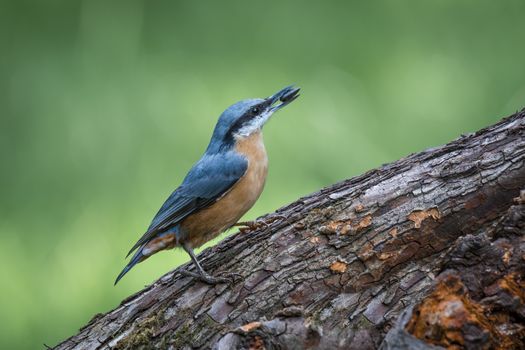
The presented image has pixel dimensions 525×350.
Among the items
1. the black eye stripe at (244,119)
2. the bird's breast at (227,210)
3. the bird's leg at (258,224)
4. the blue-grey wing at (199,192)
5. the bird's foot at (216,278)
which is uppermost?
the black eye stripe at (244,119)

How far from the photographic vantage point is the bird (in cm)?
386

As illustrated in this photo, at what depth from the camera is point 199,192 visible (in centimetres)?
388

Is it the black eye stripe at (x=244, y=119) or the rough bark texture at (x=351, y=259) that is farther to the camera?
the black eye stripe at (x=244, y=119)

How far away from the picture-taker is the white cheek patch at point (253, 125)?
4086 millimetres

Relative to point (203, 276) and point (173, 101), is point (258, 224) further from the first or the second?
point (173, 101)

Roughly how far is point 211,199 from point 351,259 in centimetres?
88

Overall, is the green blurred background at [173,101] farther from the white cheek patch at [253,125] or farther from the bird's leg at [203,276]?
the bird's leg at [203,276]

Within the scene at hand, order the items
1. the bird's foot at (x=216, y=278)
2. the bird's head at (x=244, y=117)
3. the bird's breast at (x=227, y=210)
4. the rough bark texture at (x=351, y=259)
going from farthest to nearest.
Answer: the bird's head at (x=244, y=117) < the bird's breast at (x=227, y=210) < the bird's foot at (x=216, y=278) < the rough bark texture at (x=351, y=259)

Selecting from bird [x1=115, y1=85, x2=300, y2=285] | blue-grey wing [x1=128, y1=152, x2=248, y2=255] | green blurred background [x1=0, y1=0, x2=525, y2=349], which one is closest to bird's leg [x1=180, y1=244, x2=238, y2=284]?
bird [x1=115, y1=85, x2=300, y2=285]

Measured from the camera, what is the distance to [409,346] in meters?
2.51

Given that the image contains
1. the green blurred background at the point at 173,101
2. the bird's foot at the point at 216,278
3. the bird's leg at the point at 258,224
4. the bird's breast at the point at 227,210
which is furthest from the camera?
the green blurred background at the point at 173,101

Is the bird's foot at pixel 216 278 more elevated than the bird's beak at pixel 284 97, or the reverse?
the bird's beak at pixel 284 97

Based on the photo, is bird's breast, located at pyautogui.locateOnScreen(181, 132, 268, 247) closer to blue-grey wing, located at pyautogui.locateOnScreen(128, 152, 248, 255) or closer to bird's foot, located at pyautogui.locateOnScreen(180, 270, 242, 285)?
blue-grey wing, located at pyautogui.locateOnScreen(128, 152, 248, 255)

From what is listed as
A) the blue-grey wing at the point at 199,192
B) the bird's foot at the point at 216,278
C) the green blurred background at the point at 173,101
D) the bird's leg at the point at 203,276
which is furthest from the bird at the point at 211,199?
the green blurred background at the point at 173,101
